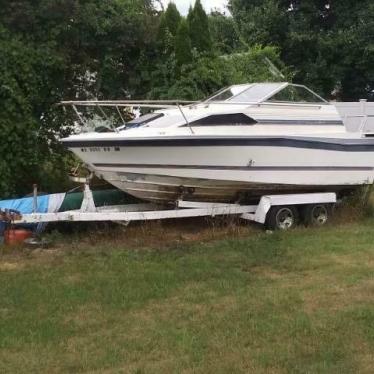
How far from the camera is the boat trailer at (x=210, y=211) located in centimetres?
795

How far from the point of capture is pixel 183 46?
36.4 feet

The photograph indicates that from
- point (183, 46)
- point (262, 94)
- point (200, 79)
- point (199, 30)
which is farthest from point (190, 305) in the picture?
point (199, 30)

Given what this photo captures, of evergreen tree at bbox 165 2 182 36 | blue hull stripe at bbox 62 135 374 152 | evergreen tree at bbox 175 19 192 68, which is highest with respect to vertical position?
evergreen tree at bbox 165 2 182 36

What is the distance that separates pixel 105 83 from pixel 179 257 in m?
4.38

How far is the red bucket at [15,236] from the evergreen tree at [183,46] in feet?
14.5

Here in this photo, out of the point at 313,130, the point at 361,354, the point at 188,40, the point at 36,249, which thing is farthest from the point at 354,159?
the point at 361,354

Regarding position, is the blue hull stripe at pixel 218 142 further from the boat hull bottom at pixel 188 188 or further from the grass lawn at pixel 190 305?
the grass lawn at pixel 190 305

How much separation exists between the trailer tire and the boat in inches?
10.5

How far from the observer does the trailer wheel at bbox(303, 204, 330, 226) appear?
376 inches

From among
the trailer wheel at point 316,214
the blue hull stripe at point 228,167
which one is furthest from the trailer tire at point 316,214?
the blue hull stripe at point 228,167

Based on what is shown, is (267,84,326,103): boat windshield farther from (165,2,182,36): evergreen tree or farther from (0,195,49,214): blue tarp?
(0,195,49,214): blue tarp

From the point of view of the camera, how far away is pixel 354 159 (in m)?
9.84

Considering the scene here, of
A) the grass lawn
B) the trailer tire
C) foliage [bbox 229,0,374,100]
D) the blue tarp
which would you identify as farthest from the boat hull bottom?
foliage [bbox 229,0,374,100]

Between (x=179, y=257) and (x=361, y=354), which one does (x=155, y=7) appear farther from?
(x=361, y=354)
